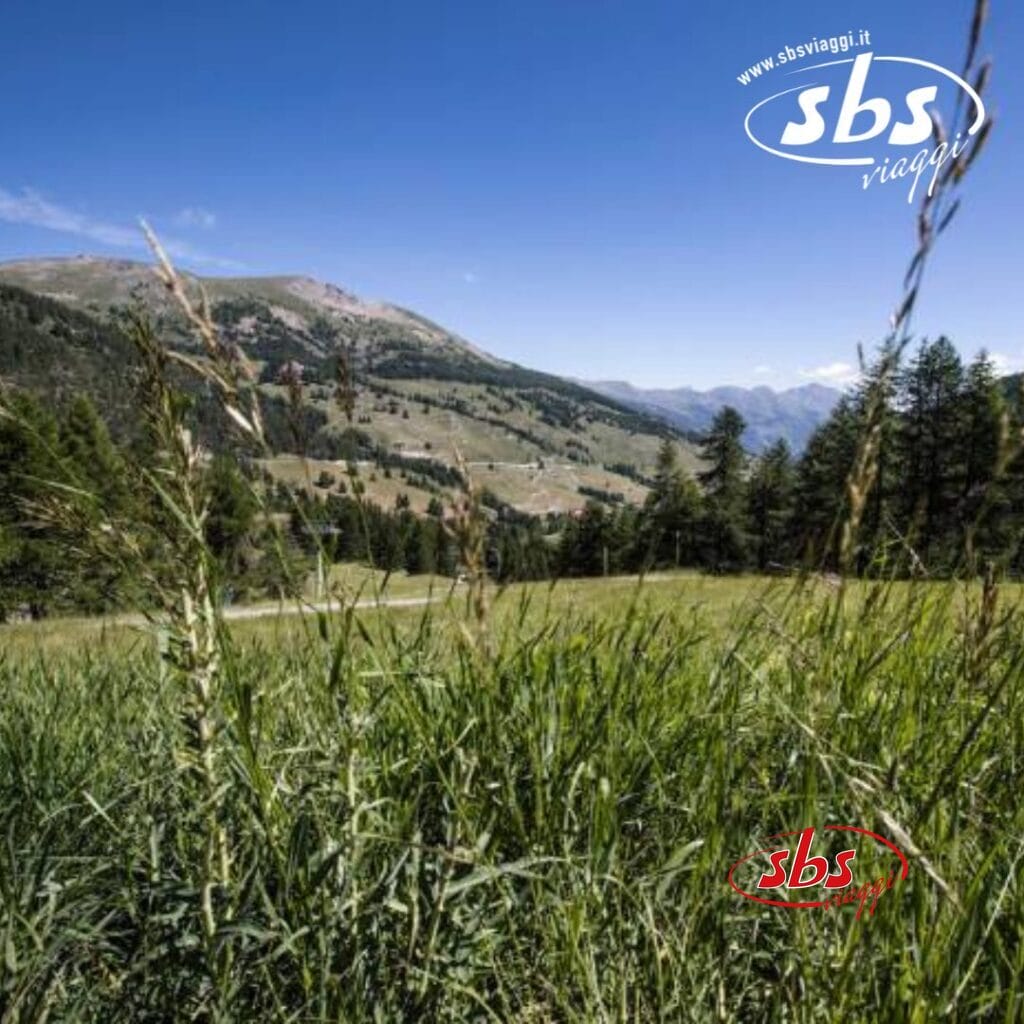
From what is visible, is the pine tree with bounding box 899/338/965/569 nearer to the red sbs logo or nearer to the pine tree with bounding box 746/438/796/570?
the pine tree with bounding box 746/438/796/570

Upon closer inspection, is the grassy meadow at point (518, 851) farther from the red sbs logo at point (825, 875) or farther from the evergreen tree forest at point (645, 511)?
the evergreen tree forest at point (645, 511)

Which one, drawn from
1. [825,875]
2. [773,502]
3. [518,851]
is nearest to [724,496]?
[773,502]

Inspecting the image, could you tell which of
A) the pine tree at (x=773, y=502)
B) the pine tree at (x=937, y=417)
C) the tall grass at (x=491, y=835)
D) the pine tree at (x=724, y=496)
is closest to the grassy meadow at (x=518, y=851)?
the tall grass at (x=491, y=835)

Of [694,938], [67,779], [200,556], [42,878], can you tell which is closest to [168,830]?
[42,878]

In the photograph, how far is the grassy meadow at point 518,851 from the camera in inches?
54.1

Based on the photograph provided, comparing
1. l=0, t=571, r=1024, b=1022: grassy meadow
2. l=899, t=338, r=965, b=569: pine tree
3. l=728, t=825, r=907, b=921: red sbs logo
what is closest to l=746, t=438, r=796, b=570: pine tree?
l=899, t=338, r=965, b=569: pine tree

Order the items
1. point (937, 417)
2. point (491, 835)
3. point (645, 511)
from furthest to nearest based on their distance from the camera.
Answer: point (937, 417)
point (645, 511)
point (491, 835)

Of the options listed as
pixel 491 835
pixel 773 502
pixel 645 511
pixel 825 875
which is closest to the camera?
pixel 825 875

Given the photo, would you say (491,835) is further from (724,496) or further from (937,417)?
(724,496)

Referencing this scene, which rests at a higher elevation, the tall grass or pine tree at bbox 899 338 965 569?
pine tree at bbox 899 338 965 569

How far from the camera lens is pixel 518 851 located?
6.27ft

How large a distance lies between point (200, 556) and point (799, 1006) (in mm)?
1341

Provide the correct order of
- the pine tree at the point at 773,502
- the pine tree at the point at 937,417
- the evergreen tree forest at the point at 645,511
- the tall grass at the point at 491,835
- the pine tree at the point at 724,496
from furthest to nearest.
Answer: the pine tree at the point at 773,502
the pine tree at the point at 724,496
the pine tree at the point at 937,417
the evergreen tree forest at the point at 645,511
the tall grass at the point at 491,835

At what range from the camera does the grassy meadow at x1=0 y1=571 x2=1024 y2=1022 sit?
138 centimetres
